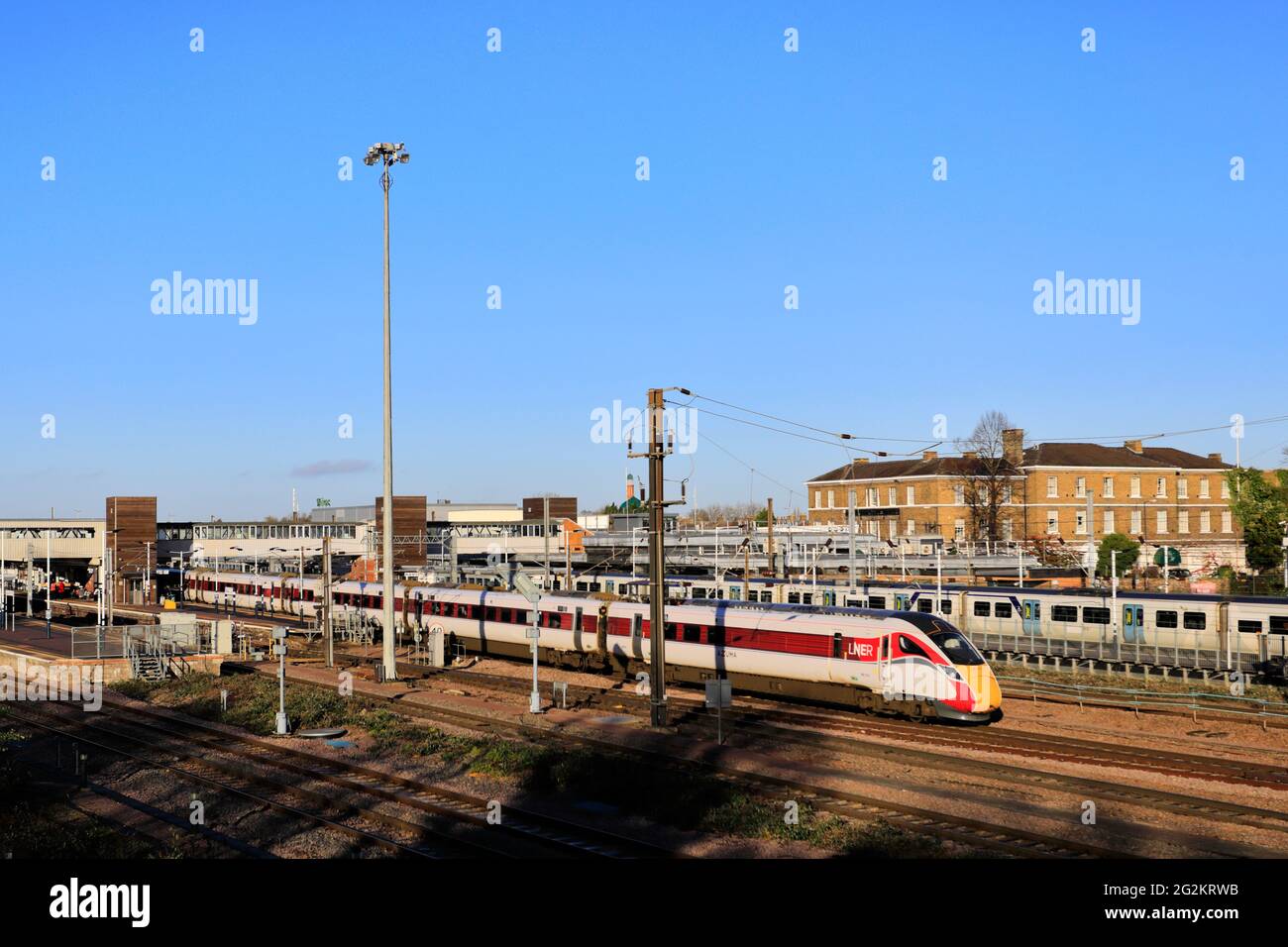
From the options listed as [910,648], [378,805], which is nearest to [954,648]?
[910,648]

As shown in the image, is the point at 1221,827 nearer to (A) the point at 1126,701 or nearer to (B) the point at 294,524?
(A) the point at 1126,701

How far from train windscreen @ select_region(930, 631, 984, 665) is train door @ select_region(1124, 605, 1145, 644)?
1898cm

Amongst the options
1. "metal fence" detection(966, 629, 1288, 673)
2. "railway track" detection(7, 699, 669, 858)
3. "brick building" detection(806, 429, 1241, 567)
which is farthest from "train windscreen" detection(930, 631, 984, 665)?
"brick building" detection(806, 429, 1241, 567)

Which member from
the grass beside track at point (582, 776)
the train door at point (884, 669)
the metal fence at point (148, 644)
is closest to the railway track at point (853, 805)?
the grass beside track at point (582, 776)

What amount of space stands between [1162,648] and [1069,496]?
60866 mm

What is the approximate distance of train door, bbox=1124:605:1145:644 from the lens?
4416 centimetres

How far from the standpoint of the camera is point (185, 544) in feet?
328

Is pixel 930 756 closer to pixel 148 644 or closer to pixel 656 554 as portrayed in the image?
pixel 656 554

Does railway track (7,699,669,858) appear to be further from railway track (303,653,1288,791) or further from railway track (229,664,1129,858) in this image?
railway track (303,653,1288,791)

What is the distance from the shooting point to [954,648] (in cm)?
2850

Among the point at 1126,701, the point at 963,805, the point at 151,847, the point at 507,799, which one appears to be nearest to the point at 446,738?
the point at 507,799

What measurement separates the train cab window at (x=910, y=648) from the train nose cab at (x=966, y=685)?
16.7 inches

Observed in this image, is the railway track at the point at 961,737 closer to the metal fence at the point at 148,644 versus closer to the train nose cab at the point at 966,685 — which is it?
the train nose cab at the point at 966,685

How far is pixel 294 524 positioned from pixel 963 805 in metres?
95.4
